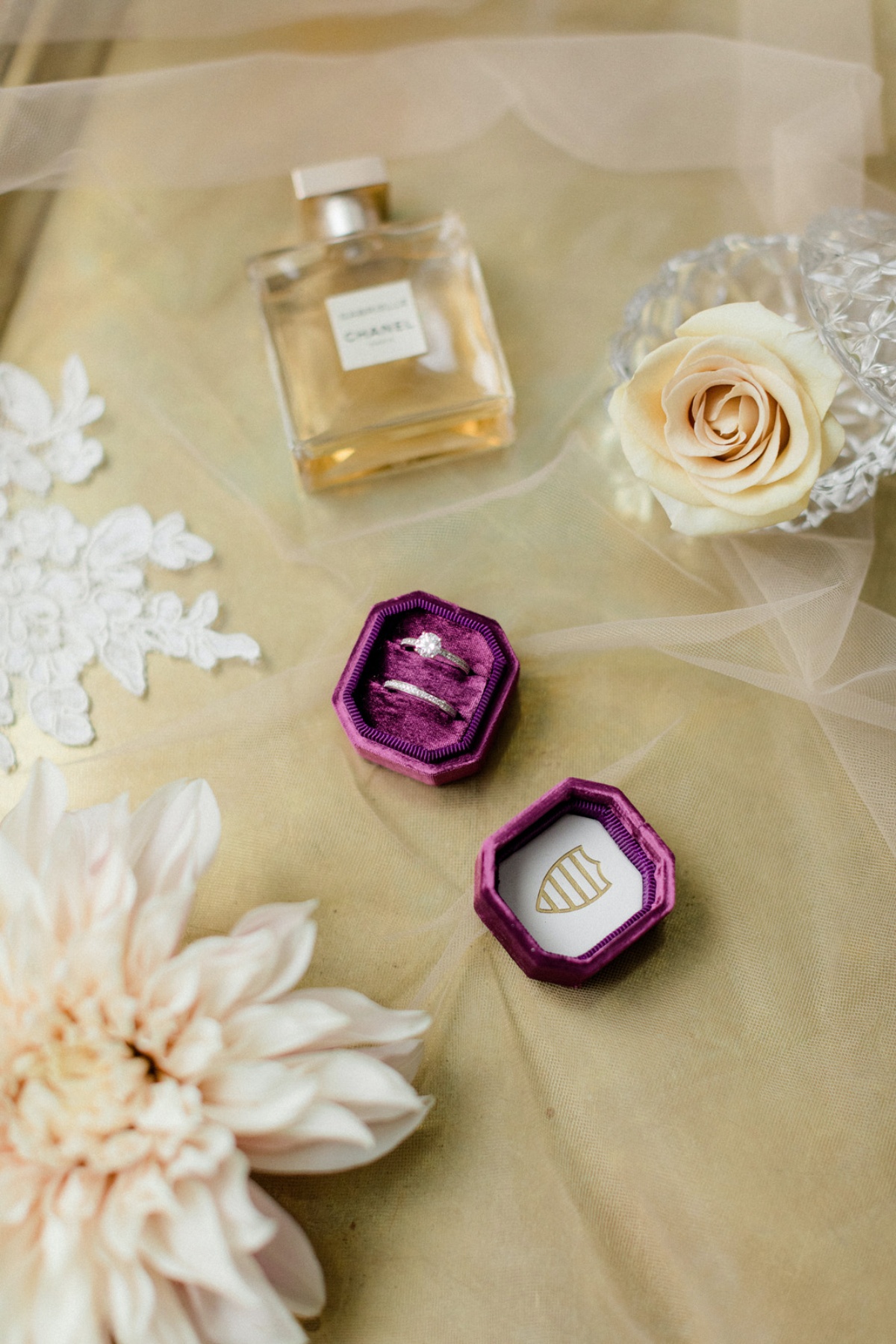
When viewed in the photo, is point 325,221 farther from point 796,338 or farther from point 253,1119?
point 253,1119

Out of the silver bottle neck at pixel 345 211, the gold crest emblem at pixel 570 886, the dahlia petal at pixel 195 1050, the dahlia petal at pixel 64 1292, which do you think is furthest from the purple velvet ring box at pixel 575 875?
the silver bottle neck at pixel 345 211

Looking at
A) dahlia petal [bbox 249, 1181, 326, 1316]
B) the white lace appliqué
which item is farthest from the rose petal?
dahlia petal [bbox 249, 1181, 326, 1316]

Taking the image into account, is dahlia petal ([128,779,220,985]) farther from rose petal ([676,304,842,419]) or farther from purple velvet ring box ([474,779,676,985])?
rose petal ([676,304,842,419])

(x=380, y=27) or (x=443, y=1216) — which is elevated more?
(x=380, y=27)

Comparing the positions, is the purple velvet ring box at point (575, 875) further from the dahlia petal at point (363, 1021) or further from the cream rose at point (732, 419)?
the cream rose at point (732, 419)

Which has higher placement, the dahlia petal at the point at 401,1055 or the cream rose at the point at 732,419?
the cream rose at the point at 732,419

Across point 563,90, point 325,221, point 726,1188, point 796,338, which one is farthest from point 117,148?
point 726,1188

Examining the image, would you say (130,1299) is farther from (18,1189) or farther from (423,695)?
(423,695)
